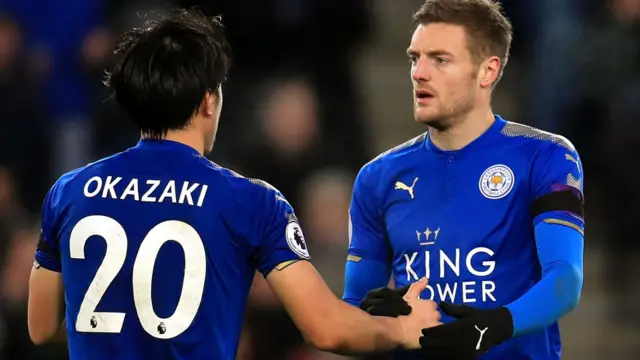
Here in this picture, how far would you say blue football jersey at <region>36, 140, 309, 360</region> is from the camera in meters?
4.07

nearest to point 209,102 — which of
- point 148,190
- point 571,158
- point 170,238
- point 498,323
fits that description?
point 148,190

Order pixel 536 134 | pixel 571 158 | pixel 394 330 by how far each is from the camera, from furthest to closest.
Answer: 1. pixel 536 134
2. pixel 571 158
3. pixel 394 330

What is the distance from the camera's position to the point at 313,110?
898 centimetres

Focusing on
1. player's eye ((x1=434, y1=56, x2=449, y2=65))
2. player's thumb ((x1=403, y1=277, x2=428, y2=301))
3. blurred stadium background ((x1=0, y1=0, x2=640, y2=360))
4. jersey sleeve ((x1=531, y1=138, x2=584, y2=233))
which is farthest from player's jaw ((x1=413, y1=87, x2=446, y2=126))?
blurred stadium background ((x1=0, y1=0, x2=640, y2=360))

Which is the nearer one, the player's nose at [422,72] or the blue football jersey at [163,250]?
the blue football jersey at [163,250]

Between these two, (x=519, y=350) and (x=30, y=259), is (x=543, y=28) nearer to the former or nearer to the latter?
(x=30, y=259)

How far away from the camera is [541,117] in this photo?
941 cm

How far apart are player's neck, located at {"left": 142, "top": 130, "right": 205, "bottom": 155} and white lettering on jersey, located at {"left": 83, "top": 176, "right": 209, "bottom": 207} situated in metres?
0.17

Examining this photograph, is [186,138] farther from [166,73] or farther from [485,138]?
[485,138]

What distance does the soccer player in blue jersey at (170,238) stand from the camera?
13.4 feet

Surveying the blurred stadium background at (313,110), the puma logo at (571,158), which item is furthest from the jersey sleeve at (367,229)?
the blurred stadium background at (313,110)

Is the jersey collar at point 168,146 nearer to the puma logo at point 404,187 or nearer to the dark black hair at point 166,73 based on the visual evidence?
the dark black hair at point 166,73

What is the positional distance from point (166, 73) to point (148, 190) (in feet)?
1.25

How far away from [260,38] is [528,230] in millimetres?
5684
